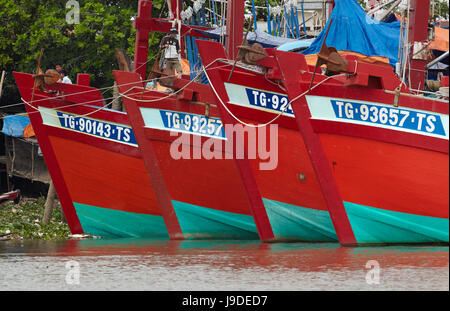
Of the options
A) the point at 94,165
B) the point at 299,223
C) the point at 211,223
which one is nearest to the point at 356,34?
the point at 211,223

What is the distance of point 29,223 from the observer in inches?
816

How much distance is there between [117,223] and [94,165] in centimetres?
132

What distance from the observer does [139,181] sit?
18.0 m

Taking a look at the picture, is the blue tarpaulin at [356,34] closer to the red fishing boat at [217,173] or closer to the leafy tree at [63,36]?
the red fishing boat at [217,173]

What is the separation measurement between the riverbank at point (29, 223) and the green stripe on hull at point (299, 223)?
5.68 m

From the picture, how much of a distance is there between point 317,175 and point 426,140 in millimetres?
1847

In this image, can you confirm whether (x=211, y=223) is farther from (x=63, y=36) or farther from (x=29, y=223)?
(x=63, y=36)

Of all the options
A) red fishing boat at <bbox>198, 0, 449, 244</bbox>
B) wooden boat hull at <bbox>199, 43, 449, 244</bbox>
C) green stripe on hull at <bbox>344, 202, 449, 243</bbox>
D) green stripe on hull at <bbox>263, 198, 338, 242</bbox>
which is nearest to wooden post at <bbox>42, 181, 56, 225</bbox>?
green stripe on hull at <bbox>263, 198, 338, 242</bbox>

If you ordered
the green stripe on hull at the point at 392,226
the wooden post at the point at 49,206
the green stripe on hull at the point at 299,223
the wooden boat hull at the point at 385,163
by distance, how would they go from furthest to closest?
the wooden post at the point at 49,206 → the green stripe on hull at the point at 299,223 → the green stripe on hull at the point at 392,226 → the wooden boat hull at the point at 385,163

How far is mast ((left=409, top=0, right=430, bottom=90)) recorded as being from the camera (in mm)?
14844

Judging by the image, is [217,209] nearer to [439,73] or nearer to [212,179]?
[212,179]

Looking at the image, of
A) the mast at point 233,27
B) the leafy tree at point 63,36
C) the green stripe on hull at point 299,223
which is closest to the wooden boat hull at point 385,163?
the green stripe on hull at point 299,223

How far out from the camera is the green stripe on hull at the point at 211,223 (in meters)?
16.8

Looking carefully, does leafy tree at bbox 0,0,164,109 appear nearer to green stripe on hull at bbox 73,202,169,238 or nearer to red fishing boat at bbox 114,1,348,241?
green stripe on hull at bbox 73,202,169,238
